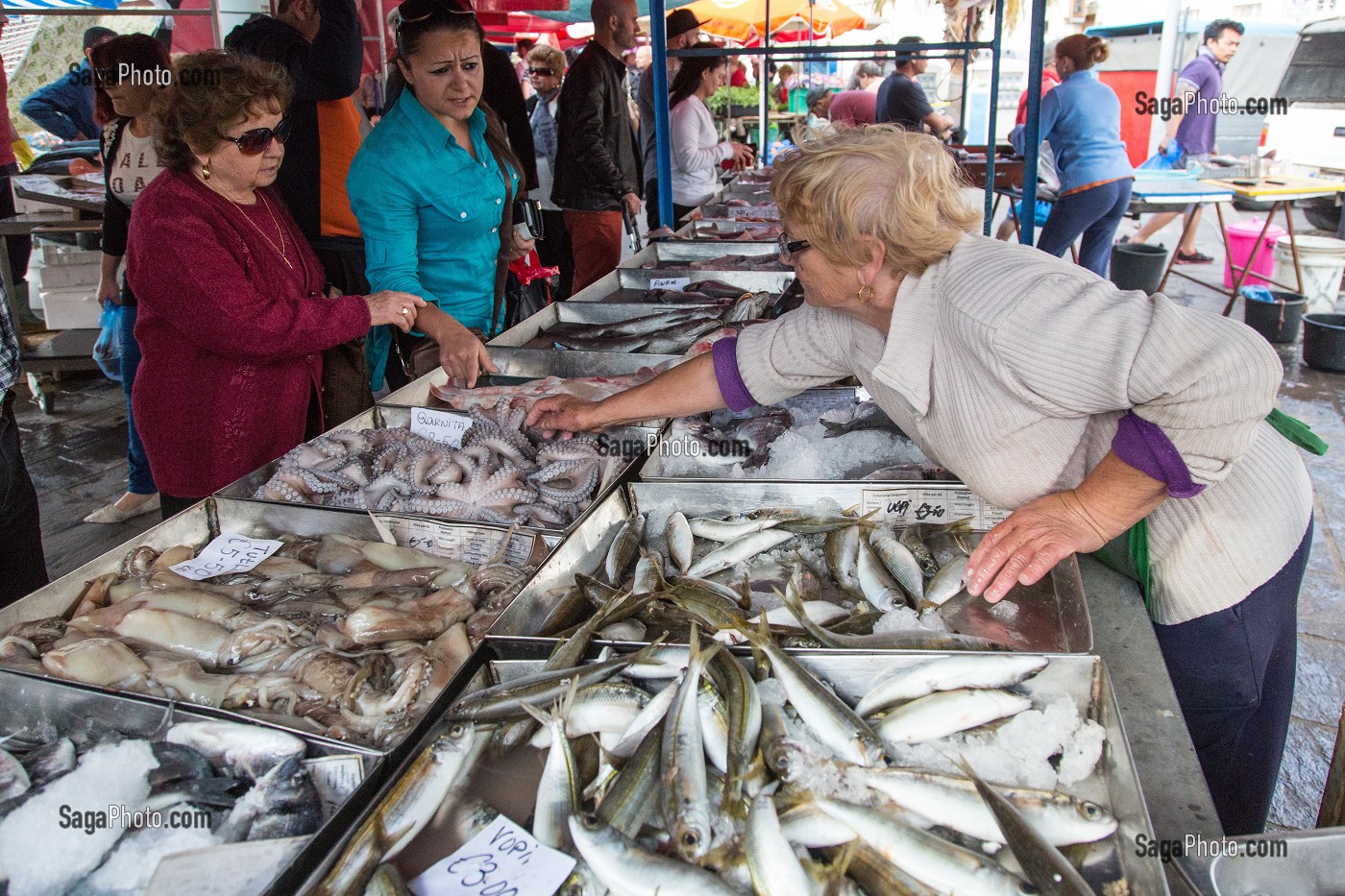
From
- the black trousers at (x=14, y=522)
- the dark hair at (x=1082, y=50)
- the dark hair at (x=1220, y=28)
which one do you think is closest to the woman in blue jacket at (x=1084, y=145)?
the dark hair at (x=1082, y=50)

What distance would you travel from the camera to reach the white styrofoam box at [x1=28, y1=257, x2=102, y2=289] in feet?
22.8

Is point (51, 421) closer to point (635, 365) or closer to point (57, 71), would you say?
point (635, 365)

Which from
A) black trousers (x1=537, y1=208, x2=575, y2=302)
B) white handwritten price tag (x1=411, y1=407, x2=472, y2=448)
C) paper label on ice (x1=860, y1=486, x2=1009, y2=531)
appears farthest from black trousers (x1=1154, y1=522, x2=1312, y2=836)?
black trousers (x1=537, y1=208, x2=575, y2=302)

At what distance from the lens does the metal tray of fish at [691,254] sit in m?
5.40

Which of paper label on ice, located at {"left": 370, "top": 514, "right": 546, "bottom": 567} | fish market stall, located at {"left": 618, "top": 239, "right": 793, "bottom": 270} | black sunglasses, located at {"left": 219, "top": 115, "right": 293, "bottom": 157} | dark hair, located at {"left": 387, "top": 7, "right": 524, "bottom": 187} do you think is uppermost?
dark hair, located at {"left": 387, "top": 7, "right": 524, "bottom": 187}

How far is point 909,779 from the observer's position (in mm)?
1425

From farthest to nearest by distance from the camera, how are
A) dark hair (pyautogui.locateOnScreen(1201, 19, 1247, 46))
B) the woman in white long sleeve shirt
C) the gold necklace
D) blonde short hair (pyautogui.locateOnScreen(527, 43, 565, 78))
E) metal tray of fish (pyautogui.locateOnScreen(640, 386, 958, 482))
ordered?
dark hair (pyautogui.locateOnScreen(1201, 19, 1247, 46)) < blonde short hair (pyautogui.locateOnScreen(527, 43, 565, 78)) < the woman in white long sleeve shirt < the gold necklace < metal tray of fish (pyautogui.locateOnScreen(640, 386, 958, 482))

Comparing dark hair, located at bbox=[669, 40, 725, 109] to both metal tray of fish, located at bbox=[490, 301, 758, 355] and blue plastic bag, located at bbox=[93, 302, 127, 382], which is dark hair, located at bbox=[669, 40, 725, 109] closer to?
metal tray of fish, located at bbox=[490, 301, 758, 355]

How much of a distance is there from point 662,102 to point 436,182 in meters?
3.76

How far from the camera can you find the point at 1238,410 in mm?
1699

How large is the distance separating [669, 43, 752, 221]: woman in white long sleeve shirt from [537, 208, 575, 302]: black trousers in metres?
1.08

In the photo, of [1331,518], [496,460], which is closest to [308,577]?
[496,460]

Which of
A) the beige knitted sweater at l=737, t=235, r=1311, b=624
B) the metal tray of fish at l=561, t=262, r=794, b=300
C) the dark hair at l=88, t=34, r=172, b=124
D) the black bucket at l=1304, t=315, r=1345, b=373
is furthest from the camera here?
the black bucket at l=1304, t=315, r=1345, b=373

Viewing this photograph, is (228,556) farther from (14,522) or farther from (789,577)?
(789,577)
